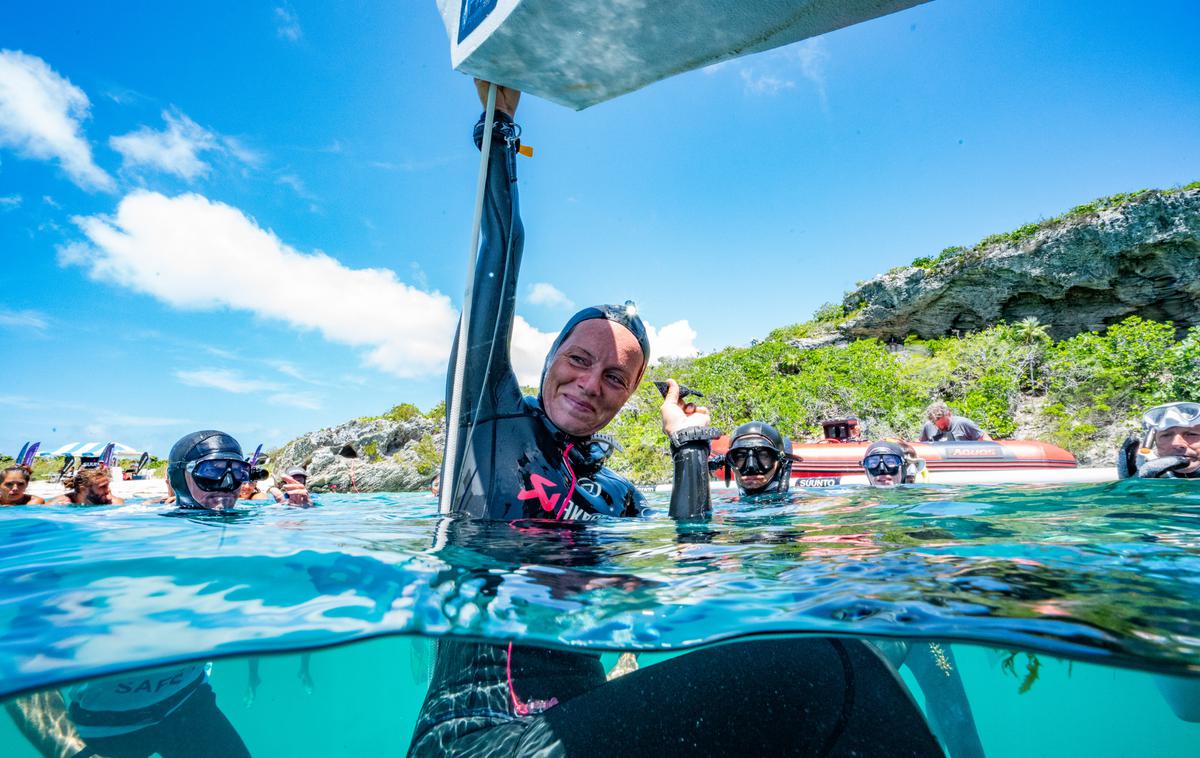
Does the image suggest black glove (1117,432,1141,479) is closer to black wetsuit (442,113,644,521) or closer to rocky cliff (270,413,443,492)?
black wetsuit (442,113,644,521)

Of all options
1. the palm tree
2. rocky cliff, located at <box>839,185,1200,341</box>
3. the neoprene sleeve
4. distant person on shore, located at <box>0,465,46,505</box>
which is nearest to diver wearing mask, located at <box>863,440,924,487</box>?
the neoprene sleeve

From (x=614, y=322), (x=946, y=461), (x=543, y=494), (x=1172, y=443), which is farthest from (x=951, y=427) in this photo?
(x=543, y=494)

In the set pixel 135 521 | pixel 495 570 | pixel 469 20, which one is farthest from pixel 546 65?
pixel 135 521

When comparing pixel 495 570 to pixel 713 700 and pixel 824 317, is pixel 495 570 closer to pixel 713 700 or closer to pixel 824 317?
pixel 713 700

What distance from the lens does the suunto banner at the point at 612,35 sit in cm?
209

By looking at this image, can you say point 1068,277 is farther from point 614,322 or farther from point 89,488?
point 89,488

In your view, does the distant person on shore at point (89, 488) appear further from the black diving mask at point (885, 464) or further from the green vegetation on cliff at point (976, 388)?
the green vegetation on cliff at point (976, 388)

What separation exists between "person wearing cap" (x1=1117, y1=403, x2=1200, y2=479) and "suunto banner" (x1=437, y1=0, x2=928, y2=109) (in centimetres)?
517

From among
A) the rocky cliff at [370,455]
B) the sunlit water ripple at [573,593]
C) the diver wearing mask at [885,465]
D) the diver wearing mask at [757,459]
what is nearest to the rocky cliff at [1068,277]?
the rocky cliff at [370,455]

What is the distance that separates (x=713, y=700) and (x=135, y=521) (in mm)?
3322

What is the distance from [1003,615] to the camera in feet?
5.16

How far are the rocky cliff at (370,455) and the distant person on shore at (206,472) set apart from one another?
54.7ft

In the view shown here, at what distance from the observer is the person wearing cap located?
4688 mm

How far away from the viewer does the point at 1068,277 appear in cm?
2780
